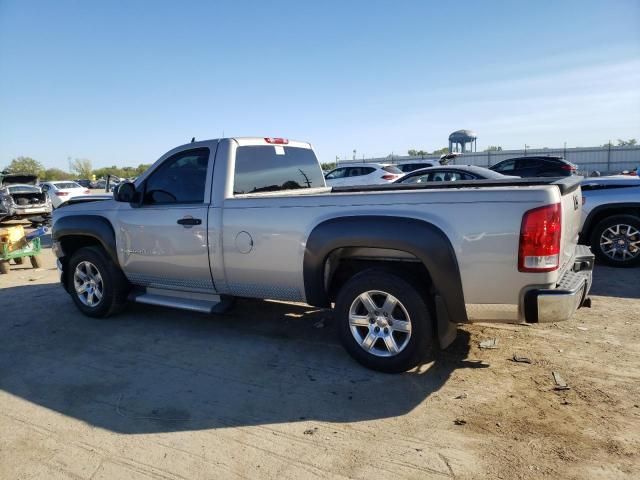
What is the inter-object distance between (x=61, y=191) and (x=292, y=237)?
749 inches

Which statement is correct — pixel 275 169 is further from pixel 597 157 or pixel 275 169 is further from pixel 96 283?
pixel 597 157

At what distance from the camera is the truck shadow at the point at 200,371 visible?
331 centimetres

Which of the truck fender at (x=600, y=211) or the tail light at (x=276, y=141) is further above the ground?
the tail light at (x=276, y=141)

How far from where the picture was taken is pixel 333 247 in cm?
377

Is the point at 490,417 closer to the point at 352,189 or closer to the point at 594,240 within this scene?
the point at 352,189

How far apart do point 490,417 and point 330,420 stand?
108 centimetres

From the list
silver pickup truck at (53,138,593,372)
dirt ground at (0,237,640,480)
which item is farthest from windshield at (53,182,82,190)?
dirt ground at (0,237,640,480)

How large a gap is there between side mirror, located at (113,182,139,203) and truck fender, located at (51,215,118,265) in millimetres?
403

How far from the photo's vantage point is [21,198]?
15.1 meters

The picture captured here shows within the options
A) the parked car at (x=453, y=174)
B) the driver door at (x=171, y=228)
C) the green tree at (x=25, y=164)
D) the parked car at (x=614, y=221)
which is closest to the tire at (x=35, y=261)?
the driver door at (x=171, y=228)

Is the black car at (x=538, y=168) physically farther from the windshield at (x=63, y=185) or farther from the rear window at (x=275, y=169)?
the windshield at (x=63, y=185)

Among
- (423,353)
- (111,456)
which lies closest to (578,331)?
(423,353)

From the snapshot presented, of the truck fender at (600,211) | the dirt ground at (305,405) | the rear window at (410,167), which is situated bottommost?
the dirt ground at (305,405)

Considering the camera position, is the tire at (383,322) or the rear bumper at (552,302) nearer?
the rear bumper at (552,302)
